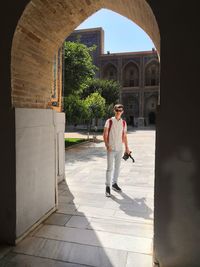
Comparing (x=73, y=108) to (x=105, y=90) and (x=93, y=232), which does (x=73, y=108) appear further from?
(x=105, y=90)

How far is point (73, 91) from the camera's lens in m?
13.5

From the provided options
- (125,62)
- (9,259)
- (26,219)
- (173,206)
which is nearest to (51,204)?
(26,219)

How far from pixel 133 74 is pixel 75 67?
29851 millimetres

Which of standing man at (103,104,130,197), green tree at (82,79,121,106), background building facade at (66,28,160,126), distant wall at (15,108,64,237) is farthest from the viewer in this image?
background building facade at (66,28,160,126)

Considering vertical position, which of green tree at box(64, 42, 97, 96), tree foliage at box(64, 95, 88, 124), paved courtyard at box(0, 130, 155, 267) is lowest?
paved courtyard at box(0, 130, 155, 267)

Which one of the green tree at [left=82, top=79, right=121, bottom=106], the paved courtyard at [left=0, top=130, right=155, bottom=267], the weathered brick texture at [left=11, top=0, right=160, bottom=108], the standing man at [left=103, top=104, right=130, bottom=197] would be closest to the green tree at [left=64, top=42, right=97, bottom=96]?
the paved courtyard at [left=0, top=130, right=155, bottom=267]

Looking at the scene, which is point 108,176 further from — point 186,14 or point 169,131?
point 186,14

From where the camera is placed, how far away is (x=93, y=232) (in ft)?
11.6

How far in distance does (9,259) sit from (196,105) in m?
2.76

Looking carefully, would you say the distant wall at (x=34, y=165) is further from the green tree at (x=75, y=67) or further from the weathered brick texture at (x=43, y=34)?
the green tree at (x=75, y=67)

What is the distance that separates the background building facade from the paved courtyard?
1369 inches

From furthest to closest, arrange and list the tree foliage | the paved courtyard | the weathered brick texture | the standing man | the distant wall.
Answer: the tree foliage, the standing man, the distant wall, the weathered brick texture, the paved courtyard

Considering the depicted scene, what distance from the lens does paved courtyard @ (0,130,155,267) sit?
2.88 meters

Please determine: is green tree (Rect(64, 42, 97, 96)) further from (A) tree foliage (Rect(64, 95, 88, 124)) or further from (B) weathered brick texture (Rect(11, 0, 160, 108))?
(B) weathered brick texture (Rect(11, 0, 160, 108))
